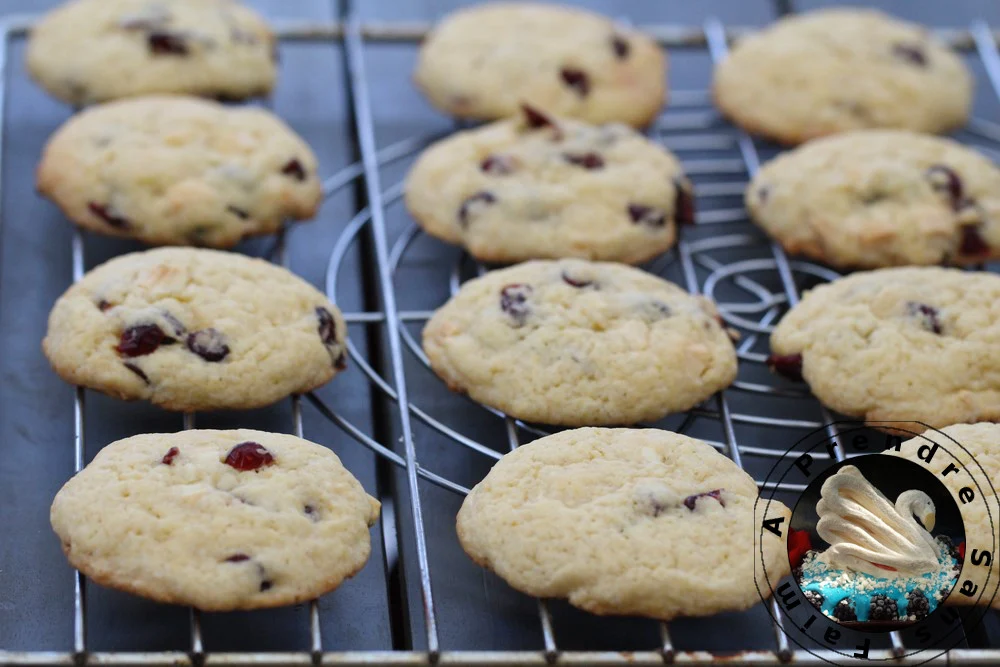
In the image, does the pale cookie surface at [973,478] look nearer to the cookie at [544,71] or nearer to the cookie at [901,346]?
the cookie at [901,346]

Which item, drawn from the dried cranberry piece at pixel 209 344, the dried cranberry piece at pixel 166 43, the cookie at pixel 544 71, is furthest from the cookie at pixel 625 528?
the dried cranberry piece at pixel 166 43

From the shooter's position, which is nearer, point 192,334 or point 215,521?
point 215,521

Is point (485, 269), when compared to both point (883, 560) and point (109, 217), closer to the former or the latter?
point (109, 217)

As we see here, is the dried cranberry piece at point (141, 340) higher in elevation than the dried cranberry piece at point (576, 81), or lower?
lower

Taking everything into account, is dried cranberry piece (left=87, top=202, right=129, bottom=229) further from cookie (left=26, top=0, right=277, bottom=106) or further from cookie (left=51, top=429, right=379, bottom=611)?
cookie (left=51, top=429, right=379, bottom=611)

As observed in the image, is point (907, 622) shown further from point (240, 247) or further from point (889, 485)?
point (240, 247)

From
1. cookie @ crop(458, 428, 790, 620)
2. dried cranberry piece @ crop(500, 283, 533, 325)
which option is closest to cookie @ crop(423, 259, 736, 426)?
dried cranberry piece @ crop(500, 283, 533, 325)

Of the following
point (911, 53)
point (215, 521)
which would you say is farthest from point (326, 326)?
point (911, 53)
